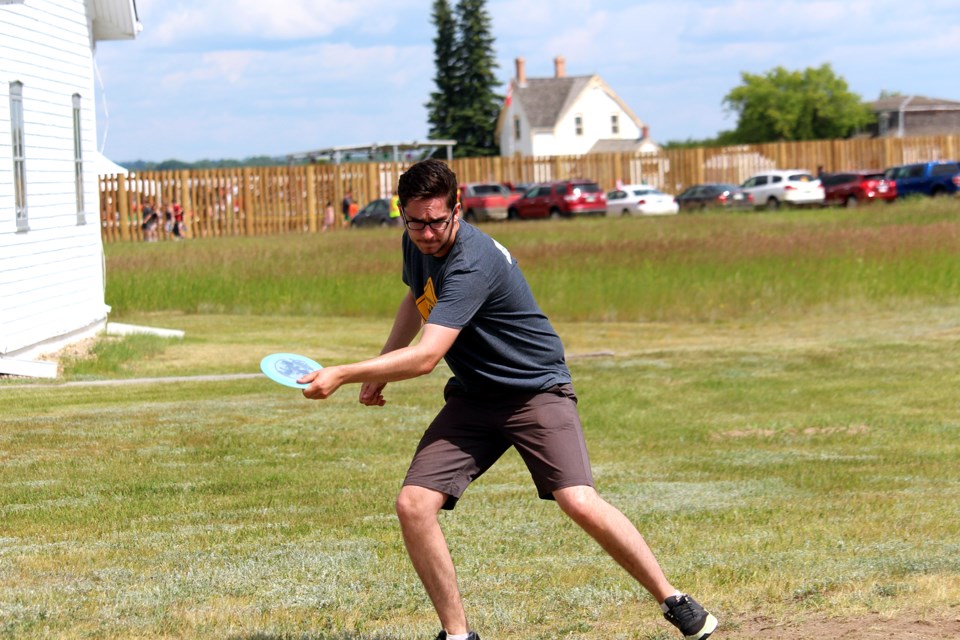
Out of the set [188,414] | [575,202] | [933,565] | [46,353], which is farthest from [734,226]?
[933,565]

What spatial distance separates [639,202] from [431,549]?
173 feet

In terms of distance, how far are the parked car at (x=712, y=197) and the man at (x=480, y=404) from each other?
5239cm

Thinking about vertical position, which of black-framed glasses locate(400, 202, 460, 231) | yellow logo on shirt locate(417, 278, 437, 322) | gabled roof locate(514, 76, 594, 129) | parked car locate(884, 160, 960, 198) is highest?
gabled roof locate(514, 76, 594, 129)

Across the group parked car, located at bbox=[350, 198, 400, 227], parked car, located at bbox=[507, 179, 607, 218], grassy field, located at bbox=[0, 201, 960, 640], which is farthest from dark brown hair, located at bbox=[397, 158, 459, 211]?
parked car, located at bbox=[507, 179, 607, 218]

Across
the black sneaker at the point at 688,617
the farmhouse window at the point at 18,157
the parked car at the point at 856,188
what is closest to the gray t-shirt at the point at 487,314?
the black sneaker at the point at 688,617

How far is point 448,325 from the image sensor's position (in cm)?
490

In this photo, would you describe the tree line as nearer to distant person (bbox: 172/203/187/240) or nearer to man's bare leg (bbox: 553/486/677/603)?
distant person (bbox: 172/203/187/240)

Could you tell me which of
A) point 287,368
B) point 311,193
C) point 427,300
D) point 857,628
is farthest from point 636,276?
point 311,193

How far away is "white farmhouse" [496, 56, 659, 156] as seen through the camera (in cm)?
10869

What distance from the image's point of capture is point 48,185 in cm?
1792

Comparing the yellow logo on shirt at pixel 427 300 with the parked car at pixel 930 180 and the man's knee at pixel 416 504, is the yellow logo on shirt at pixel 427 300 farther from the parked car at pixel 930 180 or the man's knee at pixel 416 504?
the parked car at pixel 930 180

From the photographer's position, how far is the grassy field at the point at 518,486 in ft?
20.6

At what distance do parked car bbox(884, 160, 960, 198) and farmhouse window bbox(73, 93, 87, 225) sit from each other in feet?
132

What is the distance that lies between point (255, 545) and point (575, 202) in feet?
162
